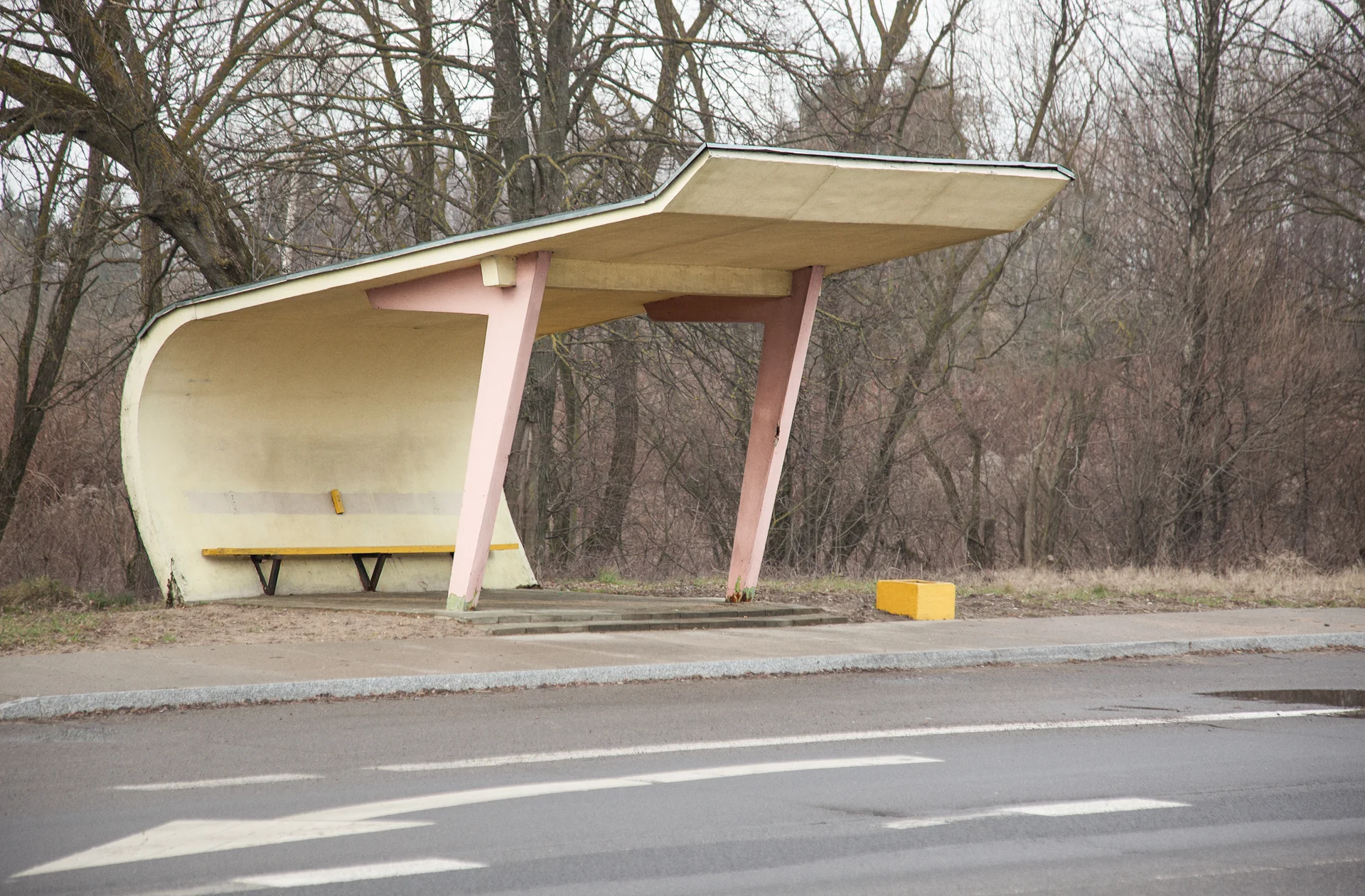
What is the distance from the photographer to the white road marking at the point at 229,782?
Result: 5.56 meters

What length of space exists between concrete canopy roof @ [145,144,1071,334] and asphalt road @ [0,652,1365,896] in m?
3.51

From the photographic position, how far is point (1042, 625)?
12.1 m

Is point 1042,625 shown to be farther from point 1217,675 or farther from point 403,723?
point 403,723

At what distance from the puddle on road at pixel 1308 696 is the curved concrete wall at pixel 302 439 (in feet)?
26.6

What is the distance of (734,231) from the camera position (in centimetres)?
1023

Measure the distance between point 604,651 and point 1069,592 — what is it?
Answer: 7.69 metres

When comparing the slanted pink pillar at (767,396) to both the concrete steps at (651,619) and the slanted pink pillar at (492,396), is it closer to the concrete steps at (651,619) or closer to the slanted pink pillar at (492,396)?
the concrete steps at (651,619)

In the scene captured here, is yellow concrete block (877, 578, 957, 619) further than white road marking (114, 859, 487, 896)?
Yes

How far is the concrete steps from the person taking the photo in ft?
35.3

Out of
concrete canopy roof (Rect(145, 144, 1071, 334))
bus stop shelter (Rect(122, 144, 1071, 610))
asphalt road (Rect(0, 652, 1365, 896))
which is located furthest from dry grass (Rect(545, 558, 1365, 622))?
asphalt road (Rect(0, 652, 1365, 896))

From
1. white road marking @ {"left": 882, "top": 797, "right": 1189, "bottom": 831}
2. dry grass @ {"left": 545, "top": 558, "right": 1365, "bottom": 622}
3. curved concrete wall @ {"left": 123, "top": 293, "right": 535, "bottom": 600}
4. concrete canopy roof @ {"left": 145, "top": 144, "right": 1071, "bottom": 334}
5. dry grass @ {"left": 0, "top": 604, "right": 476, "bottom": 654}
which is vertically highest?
concrete canopy roof @ {"left": 145, "top": 144, "right": 1071, "bottom": 334}

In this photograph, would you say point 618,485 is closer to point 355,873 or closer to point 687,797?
point 687,797

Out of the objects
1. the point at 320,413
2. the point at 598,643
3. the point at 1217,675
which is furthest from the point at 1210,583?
the point at 320,413

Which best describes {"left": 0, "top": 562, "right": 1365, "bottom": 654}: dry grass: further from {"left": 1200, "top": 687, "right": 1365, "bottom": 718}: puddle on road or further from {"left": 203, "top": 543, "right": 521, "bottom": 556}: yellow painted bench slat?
{"left": 1200, "top": 687, "right": 1365, "bottom": 718}: puddle on road
